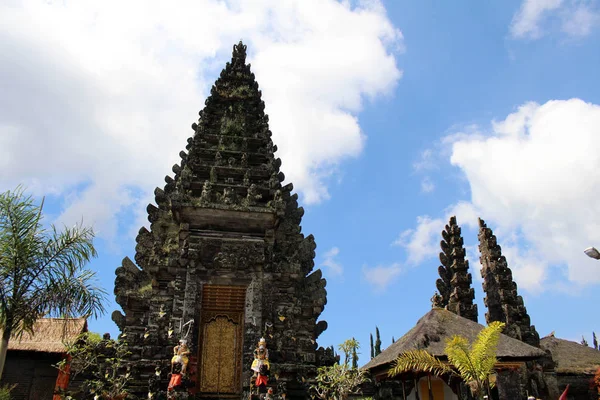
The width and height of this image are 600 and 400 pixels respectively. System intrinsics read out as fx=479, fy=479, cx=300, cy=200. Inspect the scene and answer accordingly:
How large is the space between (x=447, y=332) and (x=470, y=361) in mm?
2952

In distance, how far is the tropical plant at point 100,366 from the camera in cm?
1136

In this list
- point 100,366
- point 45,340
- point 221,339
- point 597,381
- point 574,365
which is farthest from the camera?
point 574,365

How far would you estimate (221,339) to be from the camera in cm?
1309

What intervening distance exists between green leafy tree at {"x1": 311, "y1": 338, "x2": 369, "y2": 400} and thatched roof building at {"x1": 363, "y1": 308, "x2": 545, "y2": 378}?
144 centimetres

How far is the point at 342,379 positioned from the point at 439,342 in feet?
11.0

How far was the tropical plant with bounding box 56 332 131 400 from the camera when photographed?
1136 cm

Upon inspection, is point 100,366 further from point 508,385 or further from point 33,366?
point 508,385

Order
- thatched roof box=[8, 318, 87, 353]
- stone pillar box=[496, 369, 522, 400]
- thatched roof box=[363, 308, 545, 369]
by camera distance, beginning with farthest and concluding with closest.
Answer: thatched roof box=[8, 318, 87, 353]
stone pillar box=[496, 369, 522, 400]
thatched roof box=[363, 308, 545, 369]

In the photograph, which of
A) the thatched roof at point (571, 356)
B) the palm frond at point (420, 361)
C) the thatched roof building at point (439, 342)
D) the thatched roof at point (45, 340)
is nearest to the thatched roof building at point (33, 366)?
the thatched roof at point (45, 340)

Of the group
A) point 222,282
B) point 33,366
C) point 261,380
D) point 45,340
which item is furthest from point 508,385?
point 33,366

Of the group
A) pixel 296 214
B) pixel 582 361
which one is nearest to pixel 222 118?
pixel 296 214

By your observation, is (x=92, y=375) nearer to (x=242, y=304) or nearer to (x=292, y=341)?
(x=242, y=304)

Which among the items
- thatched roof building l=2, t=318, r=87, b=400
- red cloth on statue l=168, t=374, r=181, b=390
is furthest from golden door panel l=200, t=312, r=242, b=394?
thatched roof building l=2, t=318, r=87, b=400

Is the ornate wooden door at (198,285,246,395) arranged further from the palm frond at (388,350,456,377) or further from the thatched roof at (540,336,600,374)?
the thatched roof at (540,336,600,374)
